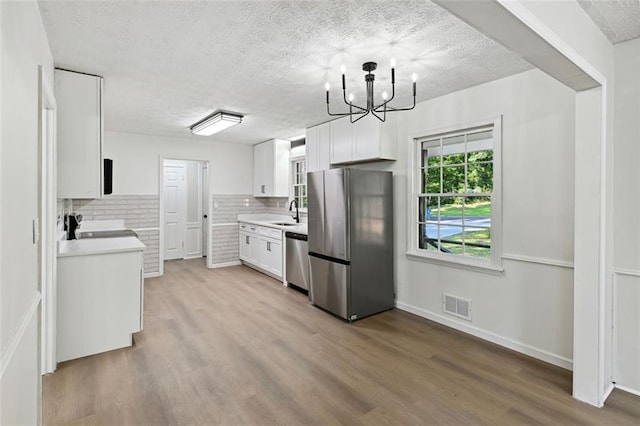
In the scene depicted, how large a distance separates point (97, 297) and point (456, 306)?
3359mm

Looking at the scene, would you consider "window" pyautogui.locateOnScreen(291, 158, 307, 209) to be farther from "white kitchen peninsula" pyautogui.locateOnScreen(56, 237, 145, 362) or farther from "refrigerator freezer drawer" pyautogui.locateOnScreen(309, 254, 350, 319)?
"white kitchen peninsula" pyautogui.locateOnScreen(56, 237, 145, 362)

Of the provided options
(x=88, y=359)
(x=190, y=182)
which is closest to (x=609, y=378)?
(x=88, y=359)

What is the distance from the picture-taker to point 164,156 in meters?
5.81

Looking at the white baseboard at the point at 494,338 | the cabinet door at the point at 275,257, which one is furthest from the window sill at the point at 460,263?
the cabinet door at the point at 275,257

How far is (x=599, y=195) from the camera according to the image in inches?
84.0

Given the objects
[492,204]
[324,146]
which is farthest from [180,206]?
[492,204]

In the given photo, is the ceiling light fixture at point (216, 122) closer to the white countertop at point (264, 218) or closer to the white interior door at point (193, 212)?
the white countertop at point (264, 218)

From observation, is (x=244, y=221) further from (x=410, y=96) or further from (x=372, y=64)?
(x=372, y=64)

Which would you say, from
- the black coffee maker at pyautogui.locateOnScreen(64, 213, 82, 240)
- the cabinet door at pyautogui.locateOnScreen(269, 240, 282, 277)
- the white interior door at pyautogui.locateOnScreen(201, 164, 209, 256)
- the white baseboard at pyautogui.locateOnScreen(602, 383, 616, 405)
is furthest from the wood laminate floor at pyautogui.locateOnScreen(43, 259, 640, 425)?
the white interior door at pyautogui.locateOnScreen(201, 164, 209, 256)

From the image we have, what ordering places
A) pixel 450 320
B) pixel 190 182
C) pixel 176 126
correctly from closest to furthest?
pixel 450 320, pixel 176 126, pixel 190 182

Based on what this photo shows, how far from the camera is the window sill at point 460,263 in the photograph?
121 inches

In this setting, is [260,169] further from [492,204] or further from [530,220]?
[530,220]

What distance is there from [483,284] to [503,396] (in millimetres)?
1132

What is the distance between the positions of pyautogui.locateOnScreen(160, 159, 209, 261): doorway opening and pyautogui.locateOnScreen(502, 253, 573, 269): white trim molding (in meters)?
5.77
